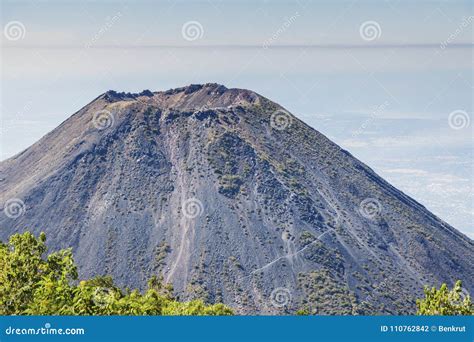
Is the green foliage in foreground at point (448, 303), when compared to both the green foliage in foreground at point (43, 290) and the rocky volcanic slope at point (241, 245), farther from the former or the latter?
the rocky volcanic slope at point (241, 245)

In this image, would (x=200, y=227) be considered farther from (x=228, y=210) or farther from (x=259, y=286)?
(x=259, y=286)

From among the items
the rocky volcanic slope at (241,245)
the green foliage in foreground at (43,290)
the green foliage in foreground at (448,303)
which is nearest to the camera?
the green foliage in foreground at (43,290)

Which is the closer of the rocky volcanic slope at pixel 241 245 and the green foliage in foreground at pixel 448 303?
the green foliage in foreground at pixel 448 303

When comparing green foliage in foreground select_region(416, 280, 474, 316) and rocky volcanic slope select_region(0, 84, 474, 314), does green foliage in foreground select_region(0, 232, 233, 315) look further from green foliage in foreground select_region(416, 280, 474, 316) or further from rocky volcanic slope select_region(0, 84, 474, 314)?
rocky volcanic slope select_region(0, 84, 474, 314)

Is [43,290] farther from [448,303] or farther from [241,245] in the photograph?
[241,245]

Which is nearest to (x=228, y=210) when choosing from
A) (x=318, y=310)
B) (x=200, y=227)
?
(x=200, y=227)

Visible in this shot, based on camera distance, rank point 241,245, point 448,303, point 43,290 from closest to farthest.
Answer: point 43,290, point 448,303, point 241,245

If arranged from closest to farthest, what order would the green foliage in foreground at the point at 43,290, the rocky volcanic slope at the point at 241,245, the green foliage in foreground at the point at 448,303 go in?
1. the green foliage in foreground at the point at 43,290
2. the green foliage in foreground at the point at 448,303
3. the rocky volcanic slope at the point at 241,245

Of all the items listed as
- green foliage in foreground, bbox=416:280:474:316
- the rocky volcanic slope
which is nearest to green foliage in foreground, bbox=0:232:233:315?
green foliage in foreground, bbox=416:280:474:316

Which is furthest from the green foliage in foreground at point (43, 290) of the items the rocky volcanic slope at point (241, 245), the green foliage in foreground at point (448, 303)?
the rocky volcanic slope at point (241, 245)

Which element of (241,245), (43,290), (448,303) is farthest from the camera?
(241,245)

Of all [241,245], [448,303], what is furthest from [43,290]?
[241,245]
